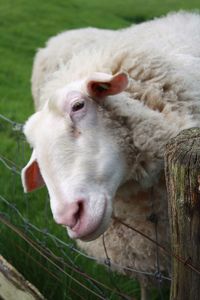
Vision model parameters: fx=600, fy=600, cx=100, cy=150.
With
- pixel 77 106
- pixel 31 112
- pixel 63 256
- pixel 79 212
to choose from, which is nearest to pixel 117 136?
pixel 77 106

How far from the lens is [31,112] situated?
17.7 ft

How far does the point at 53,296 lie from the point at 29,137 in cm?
76

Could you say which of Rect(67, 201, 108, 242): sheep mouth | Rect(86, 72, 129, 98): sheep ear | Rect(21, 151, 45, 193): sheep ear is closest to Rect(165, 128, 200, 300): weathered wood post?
Rect(67, 201, 108, 242): sheep mouth

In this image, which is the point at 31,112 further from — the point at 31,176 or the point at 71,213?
the point at 71,213

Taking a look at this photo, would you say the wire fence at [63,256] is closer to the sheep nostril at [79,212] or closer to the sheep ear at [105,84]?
the sheep nostril at [79,212]

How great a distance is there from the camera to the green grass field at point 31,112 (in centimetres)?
254

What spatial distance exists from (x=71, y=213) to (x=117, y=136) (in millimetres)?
359

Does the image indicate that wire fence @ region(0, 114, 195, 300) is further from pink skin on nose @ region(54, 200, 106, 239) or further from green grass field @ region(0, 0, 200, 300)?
pink skin on nose @ region(54, 200, 106, 239)

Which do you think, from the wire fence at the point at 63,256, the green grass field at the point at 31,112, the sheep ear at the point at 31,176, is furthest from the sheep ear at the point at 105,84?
the green grass field at the point at 31,112

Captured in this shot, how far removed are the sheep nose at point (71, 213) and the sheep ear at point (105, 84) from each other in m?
0.41

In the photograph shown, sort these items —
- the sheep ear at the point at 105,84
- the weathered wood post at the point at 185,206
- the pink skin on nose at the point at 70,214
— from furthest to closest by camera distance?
the sheep ear at the point at 105,84 → the pink skin on nose at the point at 70,214 → the weathered wood post at the point at 185,206

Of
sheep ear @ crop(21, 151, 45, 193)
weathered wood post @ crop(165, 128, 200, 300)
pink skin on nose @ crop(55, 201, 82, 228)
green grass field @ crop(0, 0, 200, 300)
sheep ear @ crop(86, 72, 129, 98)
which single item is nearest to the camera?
weathered wood post @ crop(165, 128, 200, 300)

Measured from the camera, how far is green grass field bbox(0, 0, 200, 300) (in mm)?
2537

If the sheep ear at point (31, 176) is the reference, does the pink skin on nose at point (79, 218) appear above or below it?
above
